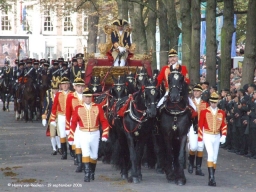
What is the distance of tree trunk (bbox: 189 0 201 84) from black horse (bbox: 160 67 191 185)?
12669 millimetres

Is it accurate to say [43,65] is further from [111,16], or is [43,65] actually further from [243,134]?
[111,16]

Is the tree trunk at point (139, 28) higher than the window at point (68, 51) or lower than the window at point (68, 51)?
higher

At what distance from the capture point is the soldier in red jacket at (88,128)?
16984mm

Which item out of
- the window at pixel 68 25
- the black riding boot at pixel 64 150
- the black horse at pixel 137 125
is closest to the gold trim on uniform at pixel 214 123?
the black horse at pixel 137 125

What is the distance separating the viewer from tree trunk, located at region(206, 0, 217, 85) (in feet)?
95.4

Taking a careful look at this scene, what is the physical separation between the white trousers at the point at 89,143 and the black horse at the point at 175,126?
1374 mm

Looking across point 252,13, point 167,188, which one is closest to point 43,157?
point 167,188

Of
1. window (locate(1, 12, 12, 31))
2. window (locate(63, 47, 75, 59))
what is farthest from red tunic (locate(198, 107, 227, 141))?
window (locate(1, 12, 12, 31))

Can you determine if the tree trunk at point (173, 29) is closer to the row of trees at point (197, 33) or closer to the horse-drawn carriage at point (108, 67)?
the row of trees at point (197, 33)

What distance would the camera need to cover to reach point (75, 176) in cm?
1786

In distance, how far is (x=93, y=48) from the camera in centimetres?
5762

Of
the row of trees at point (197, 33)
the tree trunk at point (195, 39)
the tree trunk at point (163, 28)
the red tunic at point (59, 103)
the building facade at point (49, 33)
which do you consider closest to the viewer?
the red tunic at point (59, 103)

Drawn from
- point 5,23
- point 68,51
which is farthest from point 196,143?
point 5,23

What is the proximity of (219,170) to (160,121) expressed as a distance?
2.60 m
